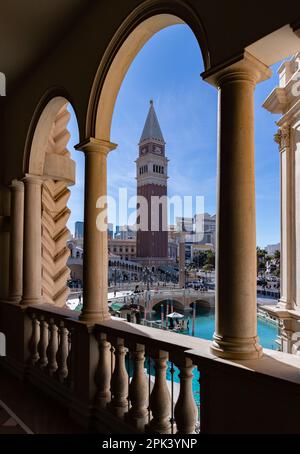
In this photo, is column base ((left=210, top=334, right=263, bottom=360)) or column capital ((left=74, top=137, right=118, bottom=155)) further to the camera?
column capital ((left=74, top=137, right=118, bottom=155))

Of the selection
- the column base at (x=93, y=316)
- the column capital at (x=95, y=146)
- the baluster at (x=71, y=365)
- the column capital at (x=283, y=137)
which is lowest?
the baluster at (x=71, y=365)

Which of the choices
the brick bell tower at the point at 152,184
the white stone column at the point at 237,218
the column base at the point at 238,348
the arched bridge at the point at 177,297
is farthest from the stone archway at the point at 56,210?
the brick bell tower at the point at 152,184

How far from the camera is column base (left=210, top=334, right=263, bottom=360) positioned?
2529 mm

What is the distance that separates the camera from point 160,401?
122 inches

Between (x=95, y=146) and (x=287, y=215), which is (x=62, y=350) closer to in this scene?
(x=95, y=146)

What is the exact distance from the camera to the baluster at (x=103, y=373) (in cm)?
387

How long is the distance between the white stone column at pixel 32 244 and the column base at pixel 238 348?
4045mm

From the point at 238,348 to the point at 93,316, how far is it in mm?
2057

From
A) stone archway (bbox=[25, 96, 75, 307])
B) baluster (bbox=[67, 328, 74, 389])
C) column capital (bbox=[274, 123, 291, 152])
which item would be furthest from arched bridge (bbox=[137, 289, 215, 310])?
baluster (bbox=[67, 328, 74, 389])

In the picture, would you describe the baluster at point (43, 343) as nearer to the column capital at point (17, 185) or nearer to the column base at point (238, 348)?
the column capital at point (17, 185)

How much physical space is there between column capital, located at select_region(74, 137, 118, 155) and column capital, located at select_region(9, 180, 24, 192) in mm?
2532

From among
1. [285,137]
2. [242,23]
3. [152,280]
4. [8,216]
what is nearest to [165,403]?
[242,23]

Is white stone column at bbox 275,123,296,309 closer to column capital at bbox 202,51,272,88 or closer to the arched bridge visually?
column capital at bbox 202,51,272,88

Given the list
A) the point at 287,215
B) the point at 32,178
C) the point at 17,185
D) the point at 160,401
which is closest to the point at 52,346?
the point at 160,401
